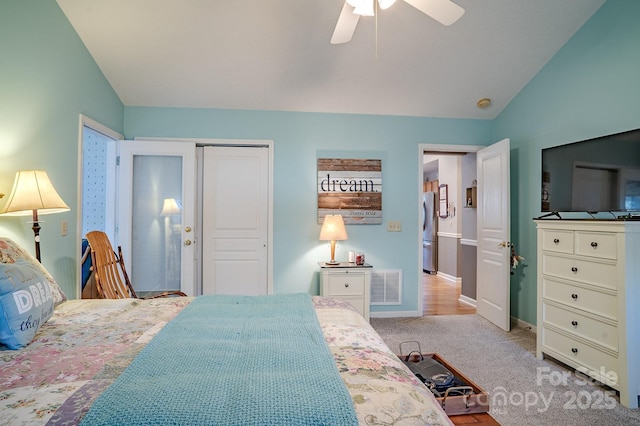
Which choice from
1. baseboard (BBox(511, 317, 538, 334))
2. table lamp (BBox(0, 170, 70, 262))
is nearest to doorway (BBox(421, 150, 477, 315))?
baseboard (BBox(511, 317, 538, 334))

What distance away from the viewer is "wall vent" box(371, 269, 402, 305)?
3910 millimetres

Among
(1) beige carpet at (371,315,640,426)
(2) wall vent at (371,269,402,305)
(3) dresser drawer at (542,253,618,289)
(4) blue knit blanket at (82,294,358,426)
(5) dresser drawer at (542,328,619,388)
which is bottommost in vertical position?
(1) beige carpet at (371,315,640,426)

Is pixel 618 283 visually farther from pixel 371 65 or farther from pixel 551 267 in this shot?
→ pixel 371 65

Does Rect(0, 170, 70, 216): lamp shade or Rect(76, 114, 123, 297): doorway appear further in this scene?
Result: Rect(76, 114, 123, 297): doorway

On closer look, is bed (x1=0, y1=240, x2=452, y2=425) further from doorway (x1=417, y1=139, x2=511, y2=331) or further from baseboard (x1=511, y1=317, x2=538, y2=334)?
baseboard (x1=511, y1=317, x2=538, y2=334)

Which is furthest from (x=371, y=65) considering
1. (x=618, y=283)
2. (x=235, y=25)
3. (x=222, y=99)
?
(x=618, y=283)

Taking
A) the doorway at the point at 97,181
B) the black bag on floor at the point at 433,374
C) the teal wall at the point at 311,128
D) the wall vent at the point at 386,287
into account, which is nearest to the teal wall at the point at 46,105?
the teal wall at the point at 311,128

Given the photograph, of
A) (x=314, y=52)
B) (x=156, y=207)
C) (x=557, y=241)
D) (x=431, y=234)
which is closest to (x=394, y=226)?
(x=557, y=241)

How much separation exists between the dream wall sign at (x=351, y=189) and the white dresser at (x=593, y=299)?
1.65 m

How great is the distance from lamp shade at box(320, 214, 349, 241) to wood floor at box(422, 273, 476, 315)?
1582 mm

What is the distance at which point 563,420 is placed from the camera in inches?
78.4

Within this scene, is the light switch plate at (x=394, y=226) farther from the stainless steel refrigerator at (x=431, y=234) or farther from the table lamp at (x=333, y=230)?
the stainless steel refrigerator at (x=431, y=234)

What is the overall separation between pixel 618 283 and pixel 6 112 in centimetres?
400

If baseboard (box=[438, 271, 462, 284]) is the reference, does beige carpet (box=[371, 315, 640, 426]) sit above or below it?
below
